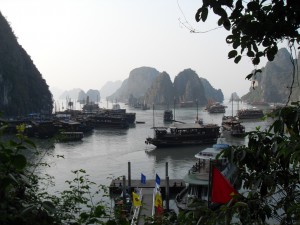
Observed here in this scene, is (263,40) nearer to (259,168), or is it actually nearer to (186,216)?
(259,168)

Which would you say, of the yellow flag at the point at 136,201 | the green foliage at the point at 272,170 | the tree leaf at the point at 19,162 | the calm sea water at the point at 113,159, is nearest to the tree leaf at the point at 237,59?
the green foliage at the point at 272,170

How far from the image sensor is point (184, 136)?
140 ft

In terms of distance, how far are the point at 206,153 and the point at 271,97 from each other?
187006 millimetres

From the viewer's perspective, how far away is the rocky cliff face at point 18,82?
82000 millimetres

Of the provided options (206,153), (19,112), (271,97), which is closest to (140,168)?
(206,153)

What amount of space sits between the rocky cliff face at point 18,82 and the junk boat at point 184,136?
4779cm

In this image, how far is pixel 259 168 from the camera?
387cm

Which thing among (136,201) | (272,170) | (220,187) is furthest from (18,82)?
(272,170)

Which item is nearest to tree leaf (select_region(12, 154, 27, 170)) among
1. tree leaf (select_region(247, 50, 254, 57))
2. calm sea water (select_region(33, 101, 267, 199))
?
tree leaf (select_region(247, 50, 254, 57))

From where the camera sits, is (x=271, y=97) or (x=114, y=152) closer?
(x=114, y=152)

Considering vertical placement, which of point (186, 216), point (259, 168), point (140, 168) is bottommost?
point (140, 168)

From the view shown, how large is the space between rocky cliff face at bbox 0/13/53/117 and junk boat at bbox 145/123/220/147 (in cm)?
4779

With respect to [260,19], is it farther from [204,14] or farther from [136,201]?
[136,201]

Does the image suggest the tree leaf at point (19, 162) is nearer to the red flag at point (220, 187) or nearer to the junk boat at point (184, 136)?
the red flag at point (220, 187)
